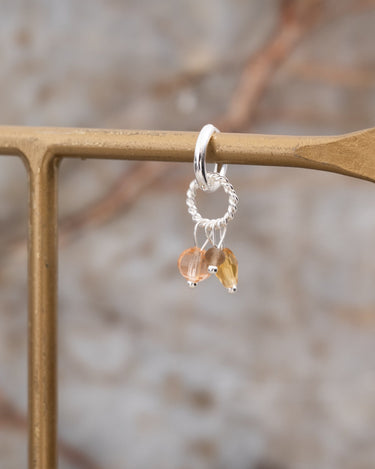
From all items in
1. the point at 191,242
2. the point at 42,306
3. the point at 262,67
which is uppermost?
the point at 262,67

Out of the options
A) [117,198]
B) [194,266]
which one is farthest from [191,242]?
[194,266]

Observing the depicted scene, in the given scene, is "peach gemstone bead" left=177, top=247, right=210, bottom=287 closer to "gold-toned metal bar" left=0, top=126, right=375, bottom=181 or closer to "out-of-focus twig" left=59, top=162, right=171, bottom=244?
"gold-toned metal bar" left=0, top=126, right=375, bottom=181

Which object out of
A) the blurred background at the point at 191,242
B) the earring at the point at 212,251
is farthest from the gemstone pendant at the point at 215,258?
the blurred background at the point at 191,242

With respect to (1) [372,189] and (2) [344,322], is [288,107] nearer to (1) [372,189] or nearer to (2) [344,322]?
(1) [372,189]

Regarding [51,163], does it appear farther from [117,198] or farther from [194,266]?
[117,198]

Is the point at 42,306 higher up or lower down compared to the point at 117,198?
lower down

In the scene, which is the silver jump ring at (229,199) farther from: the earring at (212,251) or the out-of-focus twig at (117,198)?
the out-of-focus twig at (117,198)

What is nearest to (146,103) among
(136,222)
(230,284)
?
(136,222)
